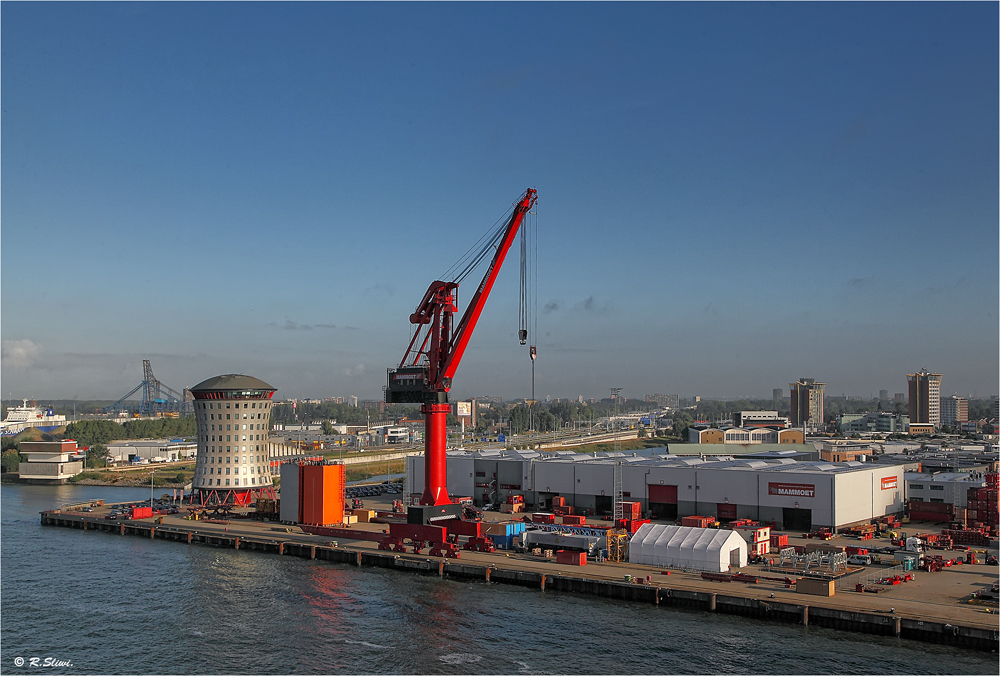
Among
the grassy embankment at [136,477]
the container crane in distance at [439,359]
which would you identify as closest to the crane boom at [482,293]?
the container crane in distance at [439,359]

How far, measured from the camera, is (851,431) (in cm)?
16562

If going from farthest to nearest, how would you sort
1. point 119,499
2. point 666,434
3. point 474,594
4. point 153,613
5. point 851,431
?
point 666,434, point 851,431, point 119,499, point 474,594, point 153,613

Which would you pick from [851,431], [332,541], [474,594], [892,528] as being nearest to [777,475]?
[892,528]

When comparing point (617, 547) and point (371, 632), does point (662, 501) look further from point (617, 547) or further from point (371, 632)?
point (371, 632)

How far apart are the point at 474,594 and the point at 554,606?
368cm

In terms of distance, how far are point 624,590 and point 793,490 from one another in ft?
55.8

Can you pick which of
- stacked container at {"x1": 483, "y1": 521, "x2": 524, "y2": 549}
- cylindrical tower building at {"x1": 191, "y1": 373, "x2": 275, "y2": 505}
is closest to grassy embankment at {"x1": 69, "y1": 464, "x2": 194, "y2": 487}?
cylindrical tower building at {"x1": 191, "y1": 373, "x2": 275, "y2": 505}

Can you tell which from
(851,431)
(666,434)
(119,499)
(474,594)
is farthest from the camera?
(666,434)

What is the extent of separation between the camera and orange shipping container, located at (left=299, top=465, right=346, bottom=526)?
48188mm

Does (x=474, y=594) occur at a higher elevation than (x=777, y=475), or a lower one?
lower

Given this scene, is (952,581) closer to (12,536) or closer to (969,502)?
(969,502)

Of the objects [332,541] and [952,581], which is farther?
[332,541]

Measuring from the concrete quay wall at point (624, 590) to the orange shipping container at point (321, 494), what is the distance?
3600 mm

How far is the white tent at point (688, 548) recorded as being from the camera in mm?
33331
